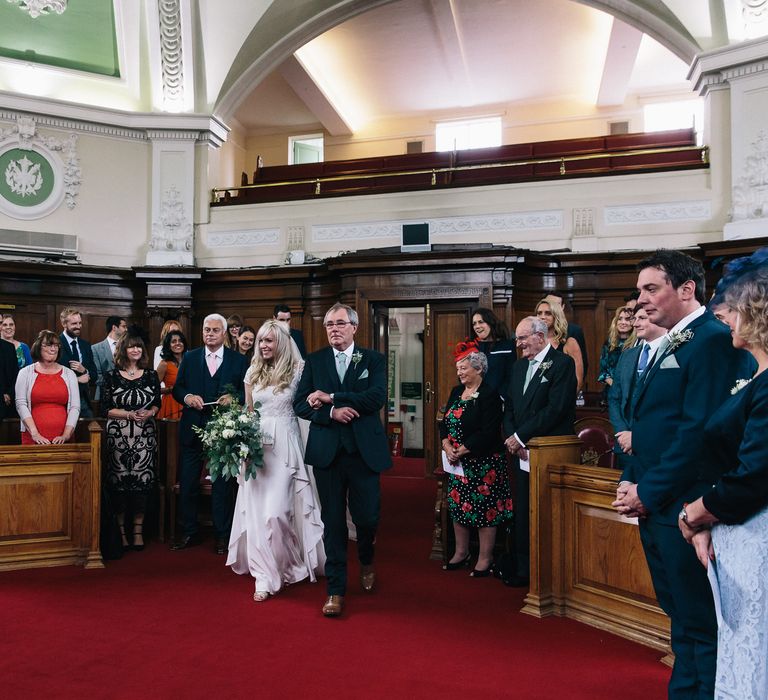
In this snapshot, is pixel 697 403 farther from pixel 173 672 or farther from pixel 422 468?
pixel 422 468

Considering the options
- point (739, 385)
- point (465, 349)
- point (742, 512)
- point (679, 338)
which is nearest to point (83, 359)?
point (465, 349)

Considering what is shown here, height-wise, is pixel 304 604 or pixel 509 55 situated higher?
pixel 509 55

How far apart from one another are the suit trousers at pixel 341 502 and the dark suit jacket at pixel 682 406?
1846 millimetres

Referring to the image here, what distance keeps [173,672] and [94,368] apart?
4718 mm

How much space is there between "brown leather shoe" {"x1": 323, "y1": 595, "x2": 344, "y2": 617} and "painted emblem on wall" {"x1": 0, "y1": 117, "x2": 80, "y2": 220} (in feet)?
25.8

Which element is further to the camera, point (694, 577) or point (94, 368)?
point (94, 368)

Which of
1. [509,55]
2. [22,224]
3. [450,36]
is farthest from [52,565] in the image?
[509,55]

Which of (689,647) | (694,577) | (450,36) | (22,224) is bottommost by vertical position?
(689,647)

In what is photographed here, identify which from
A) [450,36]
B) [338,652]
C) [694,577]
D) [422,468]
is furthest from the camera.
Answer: [450,36]

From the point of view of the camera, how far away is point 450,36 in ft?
37.3

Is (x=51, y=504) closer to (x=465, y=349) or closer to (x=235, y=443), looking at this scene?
(x=235, y=443)

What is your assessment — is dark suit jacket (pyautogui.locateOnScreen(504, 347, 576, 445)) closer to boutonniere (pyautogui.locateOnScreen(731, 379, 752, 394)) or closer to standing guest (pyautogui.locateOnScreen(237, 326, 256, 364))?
boutonniere (pyautogui.locateOnScreen(731, 379, 752, 394))

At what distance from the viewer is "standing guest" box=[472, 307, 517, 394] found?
4.95m

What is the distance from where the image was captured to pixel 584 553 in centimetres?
387
